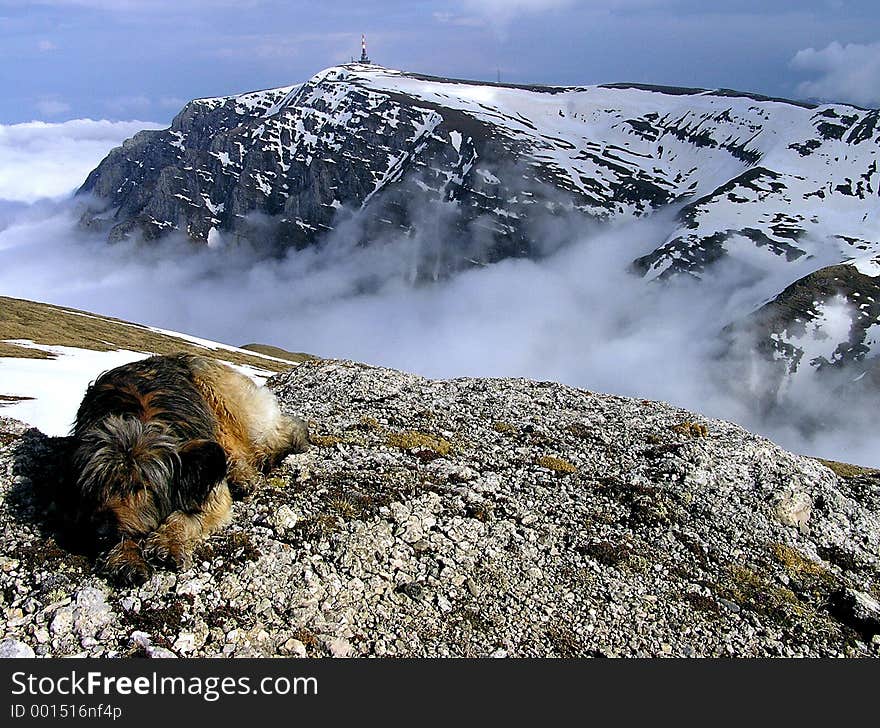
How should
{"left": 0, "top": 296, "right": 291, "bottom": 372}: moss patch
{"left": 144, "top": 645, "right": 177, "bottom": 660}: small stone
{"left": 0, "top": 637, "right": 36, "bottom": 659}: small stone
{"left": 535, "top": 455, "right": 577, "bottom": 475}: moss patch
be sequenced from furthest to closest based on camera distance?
1. {"left": 0, "top": 296, "right": 291, "bottom": 372}: moss patch
2. {"left": 535, "top": 455, "right": 577, "bottom": 475}: moss patch
3. {"left": 144, "top": 645, "right": 177, "bottom": 660}: small stone
4. {"left": 0, "top": 637, "right": 36, "bottom": 659}: small stone

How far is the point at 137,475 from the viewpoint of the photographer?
33.8 ft

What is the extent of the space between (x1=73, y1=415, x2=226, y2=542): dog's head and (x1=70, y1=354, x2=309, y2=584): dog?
1cm

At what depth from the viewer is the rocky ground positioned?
10.2 m

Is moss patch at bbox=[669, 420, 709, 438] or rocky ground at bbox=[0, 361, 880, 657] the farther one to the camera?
moss patch at bbox=[669, 420, 709, 438]

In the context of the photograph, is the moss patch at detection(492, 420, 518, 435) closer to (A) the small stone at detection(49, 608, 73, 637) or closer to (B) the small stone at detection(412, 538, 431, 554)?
(B) the small stone at detection(412, 538, 431, 554)

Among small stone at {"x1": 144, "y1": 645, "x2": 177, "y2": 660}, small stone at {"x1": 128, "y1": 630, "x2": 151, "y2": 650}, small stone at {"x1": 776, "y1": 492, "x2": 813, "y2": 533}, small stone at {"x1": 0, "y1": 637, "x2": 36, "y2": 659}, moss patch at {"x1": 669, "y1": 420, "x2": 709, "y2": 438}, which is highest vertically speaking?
small stone at {"x1": 0, "y1": 637, "x2": 36, "y2": 659}

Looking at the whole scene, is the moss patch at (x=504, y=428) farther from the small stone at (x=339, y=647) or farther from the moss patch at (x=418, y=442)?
the small stone at (x=339, y=647)

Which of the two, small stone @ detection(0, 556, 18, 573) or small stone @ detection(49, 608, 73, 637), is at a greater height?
small stone @ detection(0, 556, 18, 573)

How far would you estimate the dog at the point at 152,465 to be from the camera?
10219 millimetres

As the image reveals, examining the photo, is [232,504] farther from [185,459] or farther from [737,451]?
[737,451]

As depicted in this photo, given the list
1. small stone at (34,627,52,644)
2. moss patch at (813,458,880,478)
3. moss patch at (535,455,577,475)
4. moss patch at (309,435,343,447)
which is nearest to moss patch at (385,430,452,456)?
moss patch at (309,435,343,447)

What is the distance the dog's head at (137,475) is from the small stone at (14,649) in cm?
172

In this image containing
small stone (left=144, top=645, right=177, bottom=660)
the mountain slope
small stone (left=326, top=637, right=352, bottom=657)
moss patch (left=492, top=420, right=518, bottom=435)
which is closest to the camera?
small stone (left=144, top=645, right=177, bottom=660)

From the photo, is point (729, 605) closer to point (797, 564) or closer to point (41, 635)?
point (797, 564)
